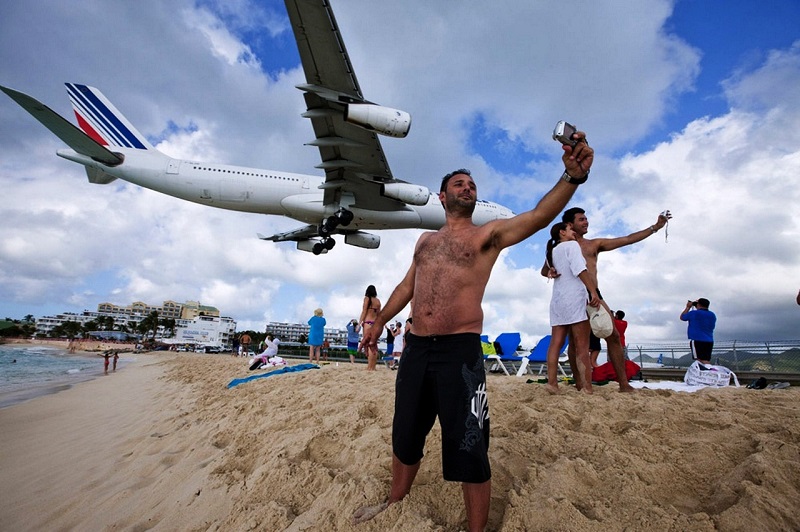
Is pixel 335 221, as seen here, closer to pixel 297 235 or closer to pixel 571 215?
pixel 297 235

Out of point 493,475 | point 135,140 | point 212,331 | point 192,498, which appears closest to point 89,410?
point 192,498

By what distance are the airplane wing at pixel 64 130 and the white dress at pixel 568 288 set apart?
16179 mm

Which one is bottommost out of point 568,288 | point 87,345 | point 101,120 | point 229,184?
point 87,345

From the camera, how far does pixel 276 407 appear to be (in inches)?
163

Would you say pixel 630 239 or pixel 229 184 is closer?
pixel 630 239

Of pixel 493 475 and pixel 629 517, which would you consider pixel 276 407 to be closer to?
pixel 493 475

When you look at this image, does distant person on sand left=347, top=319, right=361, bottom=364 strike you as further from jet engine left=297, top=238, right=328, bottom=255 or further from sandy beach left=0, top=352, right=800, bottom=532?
jet engine left=297, top=238, right=328, bottom=255

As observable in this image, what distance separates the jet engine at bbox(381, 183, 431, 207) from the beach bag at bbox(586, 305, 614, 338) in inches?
402

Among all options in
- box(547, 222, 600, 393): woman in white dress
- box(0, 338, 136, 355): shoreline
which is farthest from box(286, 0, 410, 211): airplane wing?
box(0, 338, 136, 355): shoreline

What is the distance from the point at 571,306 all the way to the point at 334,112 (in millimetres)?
10204

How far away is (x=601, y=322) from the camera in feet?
13.1

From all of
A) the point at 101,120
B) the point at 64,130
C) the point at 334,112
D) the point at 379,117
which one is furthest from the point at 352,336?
the point at 101,120

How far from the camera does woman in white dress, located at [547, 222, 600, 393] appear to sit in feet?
A: 12.9

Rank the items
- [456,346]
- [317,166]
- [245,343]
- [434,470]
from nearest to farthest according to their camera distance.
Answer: [456,346]
[434,470]
[317,166]
[245,343]
